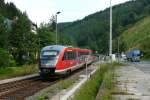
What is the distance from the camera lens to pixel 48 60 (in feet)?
108

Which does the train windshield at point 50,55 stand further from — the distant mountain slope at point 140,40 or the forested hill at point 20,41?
the distant mountain slope at point 140,40

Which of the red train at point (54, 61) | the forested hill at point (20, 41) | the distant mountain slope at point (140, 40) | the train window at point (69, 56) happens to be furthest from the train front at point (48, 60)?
the distant mountain slope at point (140, 40)

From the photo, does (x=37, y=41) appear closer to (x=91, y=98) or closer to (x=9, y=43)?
(x=9, y=43)

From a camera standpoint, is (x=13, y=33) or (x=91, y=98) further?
(x=13, y=33)

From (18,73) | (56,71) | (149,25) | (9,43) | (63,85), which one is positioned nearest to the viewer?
(63,85)

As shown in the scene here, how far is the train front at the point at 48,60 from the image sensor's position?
3248 centimetres

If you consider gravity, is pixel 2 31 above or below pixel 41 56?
above

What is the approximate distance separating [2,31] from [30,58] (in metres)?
9.07

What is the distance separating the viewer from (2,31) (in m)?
52.2

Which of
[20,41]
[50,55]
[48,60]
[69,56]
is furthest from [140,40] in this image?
[48,60]

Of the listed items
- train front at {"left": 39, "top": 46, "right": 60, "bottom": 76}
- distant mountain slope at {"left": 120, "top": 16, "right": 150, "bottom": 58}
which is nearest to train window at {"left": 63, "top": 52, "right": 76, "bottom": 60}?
train front at {"left": 39, "top": 46, "right": 60, "bottom": 76}

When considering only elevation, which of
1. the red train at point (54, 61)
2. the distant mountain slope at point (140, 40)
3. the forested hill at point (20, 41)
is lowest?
the red train at point (54, 61)

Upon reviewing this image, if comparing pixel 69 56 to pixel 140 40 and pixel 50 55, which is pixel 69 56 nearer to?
pixel 50 55

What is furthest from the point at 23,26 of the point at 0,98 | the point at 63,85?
the point at 0,98
